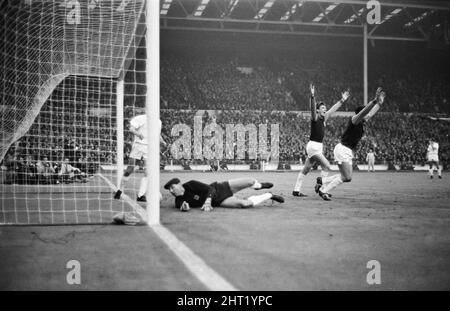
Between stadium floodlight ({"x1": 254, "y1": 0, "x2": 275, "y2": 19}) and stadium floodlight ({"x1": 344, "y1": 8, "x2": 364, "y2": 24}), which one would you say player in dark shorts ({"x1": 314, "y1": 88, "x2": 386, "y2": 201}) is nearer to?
stadium floodlight ({"x1": 254, "y1": 0, "x2": 275, "y2": 19})

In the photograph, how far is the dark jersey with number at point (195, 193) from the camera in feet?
24.7

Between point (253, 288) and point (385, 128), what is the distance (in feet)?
119

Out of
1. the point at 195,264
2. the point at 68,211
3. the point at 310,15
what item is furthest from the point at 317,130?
the point at 310,15

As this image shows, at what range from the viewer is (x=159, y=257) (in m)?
4.01

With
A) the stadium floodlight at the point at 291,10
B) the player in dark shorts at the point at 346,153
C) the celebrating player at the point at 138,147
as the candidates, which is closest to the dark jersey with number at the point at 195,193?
the celebrating player at the point at 138,147

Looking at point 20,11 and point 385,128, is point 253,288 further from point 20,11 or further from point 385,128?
point 385,128

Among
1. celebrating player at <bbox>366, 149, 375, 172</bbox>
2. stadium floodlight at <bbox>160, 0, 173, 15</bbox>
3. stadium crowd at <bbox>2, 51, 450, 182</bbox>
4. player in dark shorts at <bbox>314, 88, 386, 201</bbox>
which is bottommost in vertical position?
celebrating player at <bbox>366, 149, 375, 172</bbox>

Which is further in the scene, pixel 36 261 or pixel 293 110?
pixel 293 110

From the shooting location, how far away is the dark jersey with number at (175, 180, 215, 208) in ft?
24.7

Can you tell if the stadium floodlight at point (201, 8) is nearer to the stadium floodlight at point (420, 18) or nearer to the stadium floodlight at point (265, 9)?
the stadium floodlight at point (265, 9)

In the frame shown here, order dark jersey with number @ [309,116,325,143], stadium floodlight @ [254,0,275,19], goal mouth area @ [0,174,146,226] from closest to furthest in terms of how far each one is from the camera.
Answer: goal mouth area @ [0,174,146,226] < dark jersey with number @ [309,116,325,143] < stadium floodlight @ [254,0,275,19]

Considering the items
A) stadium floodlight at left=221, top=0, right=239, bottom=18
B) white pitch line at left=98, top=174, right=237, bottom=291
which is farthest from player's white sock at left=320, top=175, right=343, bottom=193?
stadium floodlight at left=221, top=0, right=239, bottom=18

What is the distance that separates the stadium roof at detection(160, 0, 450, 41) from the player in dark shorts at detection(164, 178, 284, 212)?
2748cm
